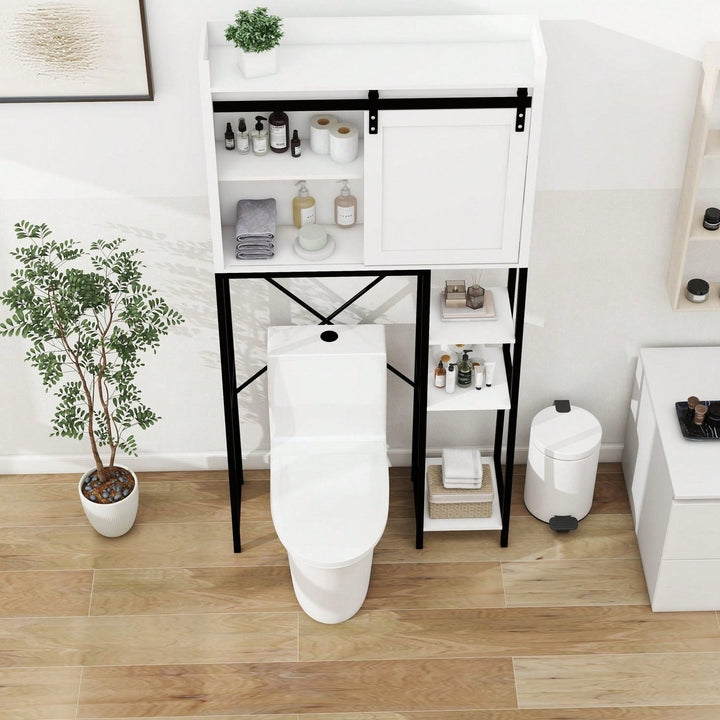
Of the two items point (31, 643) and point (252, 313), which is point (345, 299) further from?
point (31, 643)

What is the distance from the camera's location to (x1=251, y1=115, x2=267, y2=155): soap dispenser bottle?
310 cm

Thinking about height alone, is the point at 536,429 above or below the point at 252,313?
below

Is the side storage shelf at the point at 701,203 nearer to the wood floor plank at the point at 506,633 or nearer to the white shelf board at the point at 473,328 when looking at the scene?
the white shelf board at the point at 473,328

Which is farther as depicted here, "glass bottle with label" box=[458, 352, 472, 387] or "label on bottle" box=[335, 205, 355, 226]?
"glass bottle with label" box=[458, 352, 472, 387]

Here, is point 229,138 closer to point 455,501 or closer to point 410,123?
point 410,123

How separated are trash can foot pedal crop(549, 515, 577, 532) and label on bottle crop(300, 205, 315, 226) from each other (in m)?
1.52

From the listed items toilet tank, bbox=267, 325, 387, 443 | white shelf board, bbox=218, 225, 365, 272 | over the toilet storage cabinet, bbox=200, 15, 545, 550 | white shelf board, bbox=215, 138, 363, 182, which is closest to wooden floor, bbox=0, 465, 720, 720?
toilet tank, bbox=267, 325, 387, 443

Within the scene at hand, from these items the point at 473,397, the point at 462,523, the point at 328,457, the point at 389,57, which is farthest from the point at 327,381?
the point at 389,57

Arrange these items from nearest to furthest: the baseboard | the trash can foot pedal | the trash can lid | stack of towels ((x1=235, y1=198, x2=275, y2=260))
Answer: stack of towels ((x1=235, y1=198, x2=275, y2=260)), the trash can lid, the trash can foot pedal, the baseboard

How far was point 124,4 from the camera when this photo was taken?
10.0ft

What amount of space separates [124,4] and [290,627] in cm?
213

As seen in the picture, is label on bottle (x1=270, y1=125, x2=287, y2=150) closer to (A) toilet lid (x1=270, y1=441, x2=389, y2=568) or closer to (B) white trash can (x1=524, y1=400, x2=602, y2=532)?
(A) toilet lid (x1=270, y1=441, x2=389, y2=568)

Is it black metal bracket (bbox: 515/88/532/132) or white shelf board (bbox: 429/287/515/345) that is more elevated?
black metal bracket (bbox: 515/88/532/132)

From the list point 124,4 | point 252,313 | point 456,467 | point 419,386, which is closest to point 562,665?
point 456,467
